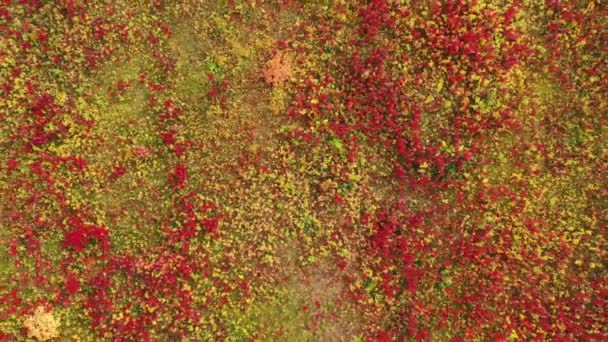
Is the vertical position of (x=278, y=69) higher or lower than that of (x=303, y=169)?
higher

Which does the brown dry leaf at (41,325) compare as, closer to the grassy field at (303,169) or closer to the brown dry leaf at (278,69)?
the grassy field at (303,169)

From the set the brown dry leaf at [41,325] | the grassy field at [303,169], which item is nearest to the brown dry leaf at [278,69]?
the grassy field at [303,169]

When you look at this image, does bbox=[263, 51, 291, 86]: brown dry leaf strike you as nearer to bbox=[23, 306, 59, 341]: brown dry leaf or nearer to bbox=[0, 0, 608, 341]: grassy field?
bbox=[0, 0, 608, 341]: grassy field

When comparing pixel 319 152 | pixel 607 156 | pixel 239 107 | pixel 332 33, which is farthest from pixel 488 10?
pixel 239 107

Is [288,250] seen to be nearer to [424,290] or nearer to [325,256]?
[325,256]

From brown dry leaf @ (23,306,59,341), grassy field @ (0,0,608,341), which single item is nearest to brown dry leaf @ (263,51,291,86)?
grassy field @ (0,0,608,341)

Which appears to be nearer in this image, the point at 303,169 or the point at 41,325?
the point at 41,325

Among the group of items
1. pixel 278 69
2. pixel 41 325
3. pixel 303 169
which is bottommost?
pixel 41 325

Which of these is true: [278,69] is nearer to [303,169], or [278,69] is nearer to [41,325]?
[303,169]

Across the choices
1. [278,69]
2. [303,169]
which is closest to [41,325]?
[303,169]
